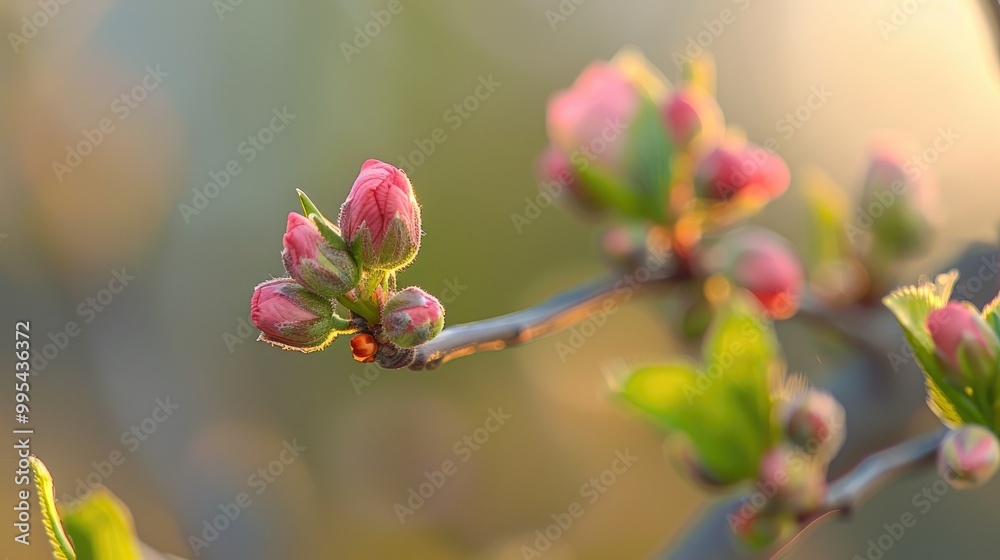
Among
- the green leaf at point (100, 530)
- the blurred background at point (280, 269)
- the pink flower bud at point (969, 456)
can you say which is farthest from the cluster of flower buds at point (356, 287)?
the blurred background at point (280, 269)

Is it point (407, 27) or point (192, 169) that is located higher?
point (407, 27)

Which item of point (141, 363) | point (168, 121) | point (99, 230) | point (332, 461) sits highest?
point (168, 121)

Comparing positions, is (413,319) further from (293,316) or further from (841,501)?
(841,501)

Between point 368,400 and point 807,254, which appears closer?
point 807,254

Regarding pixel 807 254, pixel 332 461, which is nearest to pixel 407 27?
pixel 332 461

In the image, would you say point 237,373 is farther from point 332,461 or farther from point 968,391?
point 968,391

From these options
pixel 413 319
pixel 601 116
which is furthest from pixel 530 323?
pixel 601 116
